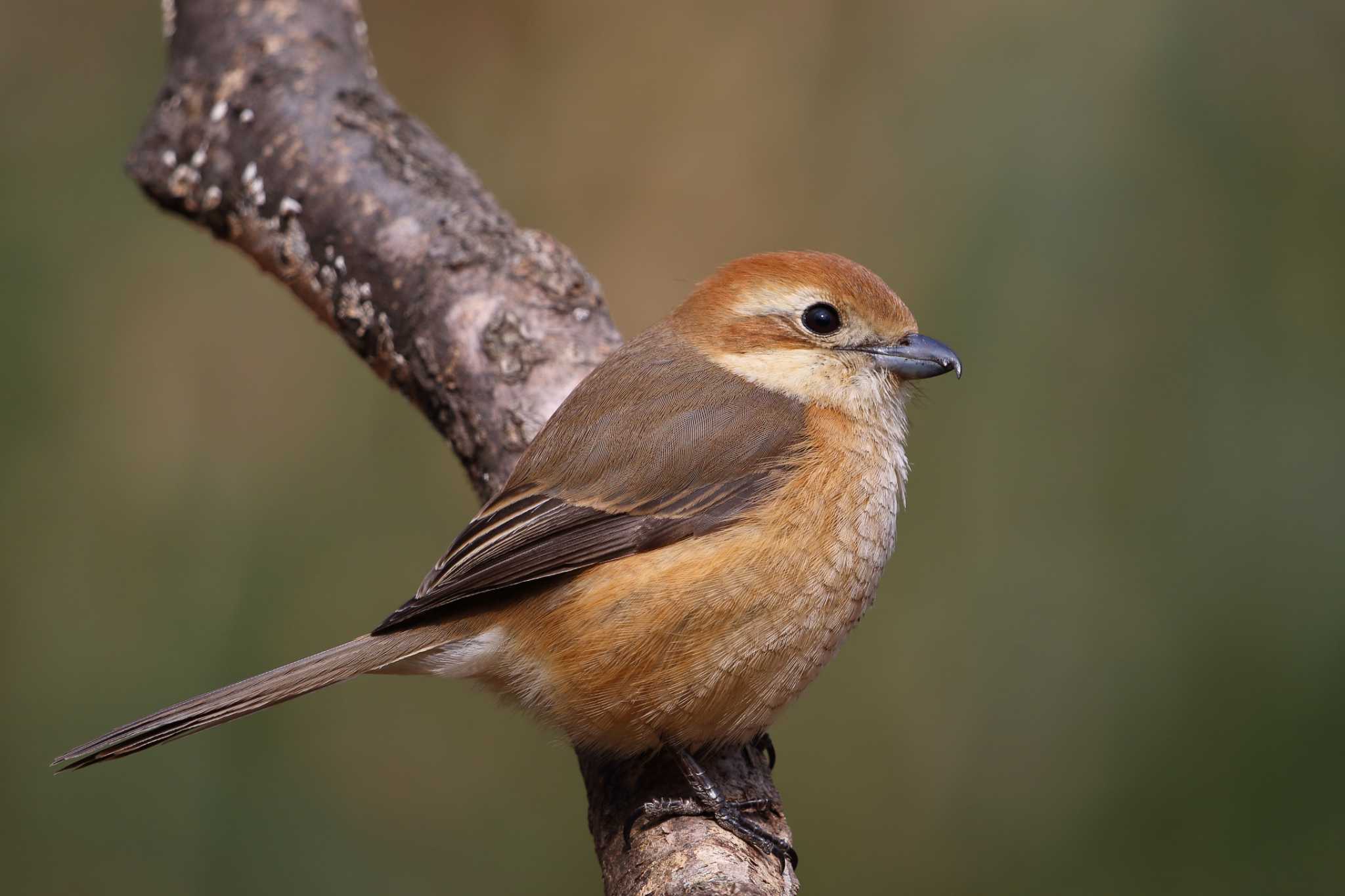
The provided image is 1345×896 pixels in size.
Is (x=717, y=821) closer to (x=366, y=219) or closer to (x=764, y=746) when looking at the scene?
(x=764, y=746)

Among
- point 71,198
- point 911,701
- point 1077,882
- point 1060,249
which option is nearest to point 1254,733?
point 1077,882

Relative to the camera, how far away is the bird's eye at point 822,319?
9.93 feet

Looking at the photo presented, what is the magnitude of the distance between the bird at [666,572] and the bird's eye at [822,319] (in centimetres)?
3

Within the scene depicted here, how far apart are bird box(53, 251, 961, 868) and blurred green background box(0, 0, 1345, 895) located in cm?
79

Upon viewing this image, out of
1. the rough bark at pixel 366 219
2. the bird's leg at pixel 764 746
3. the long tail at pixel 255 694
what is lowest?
the bird's leg at pixel 764 746

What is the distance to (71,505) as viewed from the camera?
4.02m

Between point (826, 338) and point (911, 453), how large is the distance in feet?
3.76

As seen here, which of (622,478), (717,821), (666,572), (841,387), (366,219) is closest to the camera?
(717,821)

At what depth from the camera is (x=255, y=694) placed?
2.47m

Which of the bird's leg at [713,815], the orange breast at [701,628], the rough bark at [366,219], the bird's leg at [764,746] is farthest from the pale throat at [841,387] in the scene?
the bird's leg at [713,815]

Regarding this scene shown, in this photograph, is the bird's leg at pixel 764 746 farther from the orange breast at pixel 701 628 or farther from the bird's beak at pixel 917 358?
the bird's beak at pixel 917 358

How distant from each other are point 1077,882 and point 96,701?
9.06ft

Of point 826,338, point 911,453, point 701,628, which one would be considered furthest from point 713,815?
point 911,453

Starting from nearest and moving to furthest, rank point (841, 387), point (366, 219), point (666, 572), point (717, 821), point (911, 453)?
point (717, 821) < point (666, 572) < point (841, 387) < point (366, 219) < point (911, 453)
